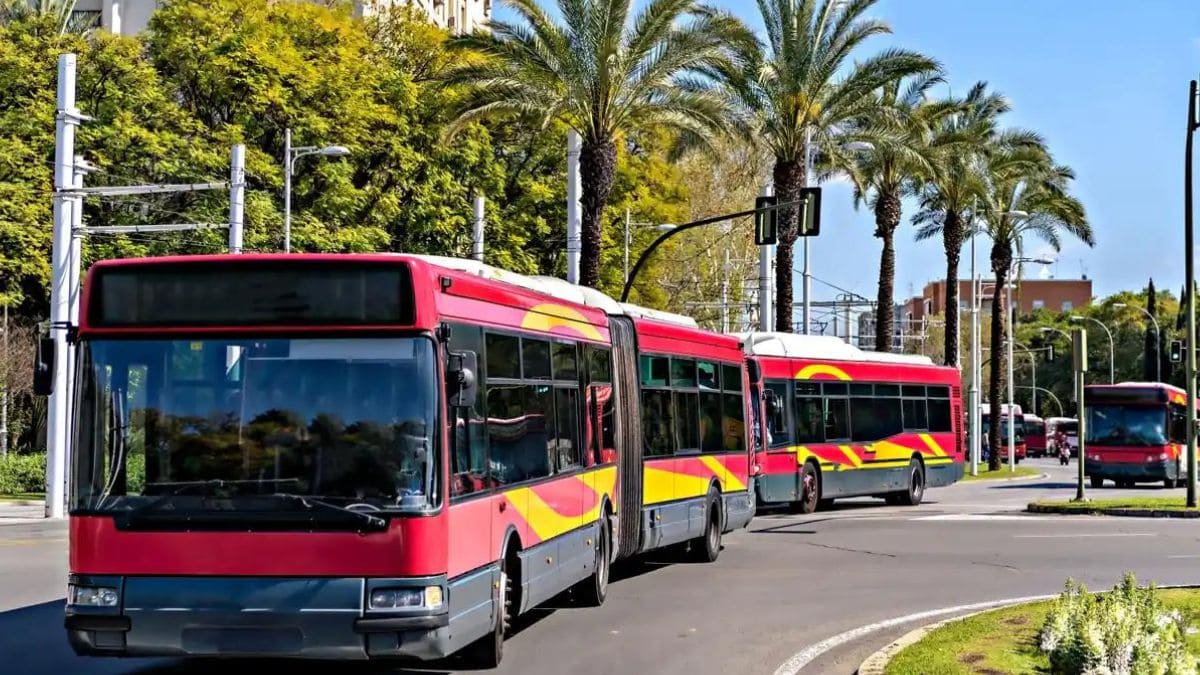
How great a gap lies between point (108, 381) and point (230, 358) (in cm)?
78

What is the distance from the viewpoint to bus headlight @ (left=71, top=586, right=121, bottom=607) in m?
10.2

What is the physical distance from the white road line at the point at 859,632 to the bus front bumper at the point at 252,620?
11.1ft

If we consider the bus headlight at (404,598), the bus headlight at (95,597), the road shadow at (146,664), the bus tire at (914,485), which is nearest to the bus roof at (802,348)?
the bus tire at (914,485)

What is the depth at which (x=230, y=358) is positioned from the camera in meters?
10.4

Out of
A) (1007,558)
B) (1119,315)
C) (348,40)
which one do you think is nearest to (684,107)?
(1007,558)

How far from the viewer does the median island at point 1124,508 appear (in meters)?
32.1

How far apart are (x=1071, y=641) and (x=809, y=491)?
21.2m

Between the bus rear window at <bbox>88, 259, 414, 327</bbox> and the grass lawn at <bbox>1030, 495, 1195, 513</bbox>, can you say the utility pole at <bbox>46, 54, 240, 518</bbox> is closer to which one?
the grass lawn at <bbox>1030, 495, 1195, 513</bbox>

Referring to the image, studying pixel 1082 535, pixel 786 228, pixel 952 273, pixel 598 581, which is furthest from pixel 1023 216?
pixel 598 581

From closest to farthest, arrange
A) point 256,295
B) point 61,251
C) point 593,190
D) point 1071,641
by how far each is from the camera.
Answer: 1. point 256,295
2. point 1071,641
3. point 61,251
4. point 593,190

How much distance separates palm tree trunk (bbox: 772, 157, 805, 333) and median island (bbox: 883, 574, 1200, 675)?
2676 centimetres

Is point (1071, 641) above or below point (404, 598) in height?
below

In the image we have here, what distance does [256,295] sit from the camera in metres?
10.6

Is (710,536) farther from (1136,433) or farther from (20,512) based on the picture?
(1136,433)
